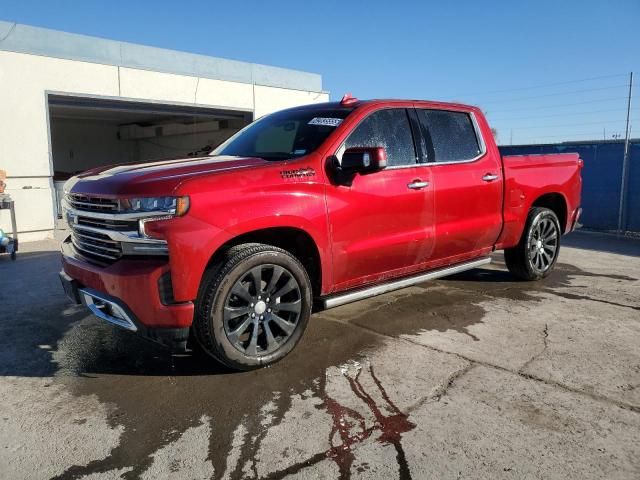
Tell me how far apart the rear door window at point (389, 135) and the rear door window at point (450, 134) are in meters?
0.29

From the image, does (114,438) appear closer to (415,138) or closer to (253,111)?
(415,138)

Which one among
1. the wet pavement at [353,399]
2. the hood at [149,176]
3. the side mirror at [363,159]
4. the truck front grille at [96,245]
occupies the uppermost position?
the side mirror at [363,159]

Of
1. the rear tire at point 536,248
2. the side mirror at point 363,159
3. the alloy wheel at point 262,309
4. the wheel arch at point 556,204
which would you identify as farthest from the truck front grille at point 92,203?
the wheel arch at point 556,204

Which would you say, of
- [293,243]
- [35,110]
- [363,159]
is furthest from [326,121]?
[35,110]

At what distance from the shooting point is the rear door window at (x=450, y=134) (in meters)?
4.96

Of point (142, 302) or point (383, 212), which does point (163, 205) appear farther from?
point (383, 212)

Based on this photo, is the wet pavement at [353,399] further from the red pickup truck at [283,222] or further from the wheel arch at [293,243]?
the wheel arch at [293,243]

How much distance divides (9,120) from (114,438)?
8.52m

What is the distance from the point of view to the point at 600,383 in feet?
11.6

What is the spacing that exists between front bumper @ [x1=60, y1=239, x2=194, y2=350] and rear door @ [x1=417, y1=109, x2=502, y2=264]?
2.56 metres

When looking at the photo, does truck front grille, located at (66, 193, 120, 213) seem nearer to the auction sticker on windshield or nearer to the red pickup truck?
the red pickup truck

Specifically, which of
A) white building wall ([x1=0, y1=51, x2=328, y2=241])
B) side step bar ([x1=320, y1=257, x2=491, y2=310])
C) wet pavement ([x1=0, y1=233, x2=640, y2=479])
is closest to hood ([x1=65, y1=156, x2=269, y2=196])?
side step bar ([x1=320, y1=257, x2=491, y2=310])

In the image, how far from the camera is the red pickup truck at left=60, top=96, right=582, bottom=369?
331 cm

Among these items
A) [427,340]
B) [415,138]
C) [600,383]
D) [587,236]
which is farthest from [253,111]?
[600,383]
